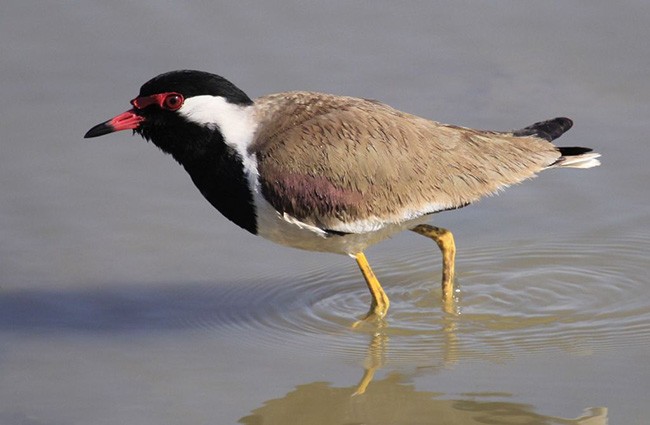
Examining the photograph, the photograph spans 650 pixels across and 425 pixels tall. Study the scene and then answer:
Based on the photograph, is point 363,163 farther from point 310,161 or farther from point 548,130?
point 548,130

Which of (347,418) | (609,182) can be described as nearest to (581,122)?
(609,182)

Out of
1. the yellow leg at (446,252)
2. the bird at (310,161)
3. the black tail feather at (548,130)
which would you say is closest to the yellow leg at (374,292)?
the bird at (310,161)

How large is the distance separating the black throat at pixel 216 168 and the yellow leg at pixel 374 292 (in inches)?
26.8

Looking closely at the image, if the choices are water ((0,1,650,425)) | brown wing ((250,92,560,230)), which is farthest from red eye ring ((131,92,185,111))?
water ((0,1,650,425))

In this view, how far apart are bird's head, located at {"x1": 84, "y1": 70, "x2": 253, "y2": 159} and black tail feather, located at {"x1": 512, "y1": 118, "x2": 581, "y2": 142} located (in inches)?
72.8

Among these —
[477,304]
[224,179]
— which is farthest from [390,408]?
[224,179]

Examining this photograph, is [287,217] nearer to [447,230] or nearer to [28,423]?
[447,230]

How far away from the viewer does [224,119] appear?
7668 millimetres

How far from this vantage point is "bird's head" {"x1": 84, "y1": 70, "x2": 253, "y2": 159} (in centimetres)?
766

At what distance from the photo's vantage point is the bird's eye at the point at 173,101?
7.66m

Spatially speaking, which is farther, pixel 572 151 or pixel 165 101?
pixel 572 151

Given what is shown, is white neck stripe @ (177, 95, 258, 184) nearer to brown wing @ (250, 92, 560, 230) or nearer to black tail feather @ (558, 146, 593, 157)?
brown wing @ (250, 92, 560, 230)

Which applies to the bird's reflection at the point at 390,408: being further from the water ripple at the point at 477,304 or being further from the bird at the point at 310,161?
the bird at the point at 310,161

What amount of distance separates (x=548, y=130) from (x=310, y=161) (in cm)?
169
